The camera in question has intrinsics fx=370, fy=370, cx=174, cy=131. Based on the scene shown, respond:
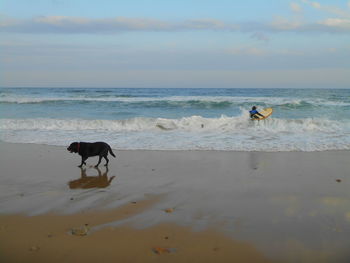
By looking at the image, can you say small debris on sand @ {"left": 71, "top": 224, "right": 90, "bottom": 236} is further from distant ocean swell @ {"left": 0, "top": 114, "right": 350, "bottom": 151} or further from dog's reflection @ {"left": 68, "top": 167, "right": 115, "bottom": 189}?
distant ocean swell @ {"left": 0, "top": 114, "right": 350, "bottom": 151}

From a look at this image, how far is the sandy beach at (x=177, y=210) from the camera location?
3697 millimetres

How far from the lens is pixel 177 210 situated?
488 centimetres

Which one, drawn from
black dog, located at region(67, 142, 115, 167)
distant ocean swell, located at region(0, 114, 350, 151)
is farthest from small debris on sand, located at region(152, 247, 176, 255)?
distant ocean swell, located at region(0, 114, 350, 151)

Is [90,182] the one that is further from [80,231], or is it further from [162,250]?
[162,250]

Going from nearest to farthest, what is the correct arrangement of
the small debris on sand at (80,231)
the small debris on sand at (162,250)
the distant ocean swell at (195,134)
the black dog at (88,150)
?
the small debris on sand at (162,250) → the small debris on sand at (80,231) → the black dog at (88,150) → the distant ocean swell at (195,134)

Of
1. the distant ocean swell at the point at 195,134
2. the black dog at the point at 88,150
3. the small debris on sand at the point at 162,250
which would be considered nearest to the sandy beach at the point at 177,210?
the small debris on sand at the point at 162,250

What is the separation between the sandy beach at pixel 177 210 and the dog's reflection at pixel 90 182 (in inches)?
0.7

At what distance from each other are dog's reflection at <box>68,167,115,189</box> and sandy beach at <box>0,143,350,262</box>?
0.06 feet

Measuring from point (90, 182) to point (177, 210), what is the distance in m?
2.22

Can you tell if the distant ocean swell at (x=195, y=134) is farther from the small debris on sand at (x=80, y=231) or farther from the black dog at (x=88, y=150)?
the small debris on sand at (x=80, y=231)

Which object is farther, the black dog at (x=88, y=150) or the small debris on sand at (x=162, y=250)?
the black dog at (x=88, y=150)

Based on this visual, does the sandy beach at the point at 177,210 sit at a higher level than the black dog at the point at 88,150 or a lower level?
lower

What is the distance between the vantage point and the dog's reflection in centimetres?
621

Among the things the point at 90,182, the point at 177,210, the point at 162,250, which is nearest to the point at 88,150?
the point at 90,182
